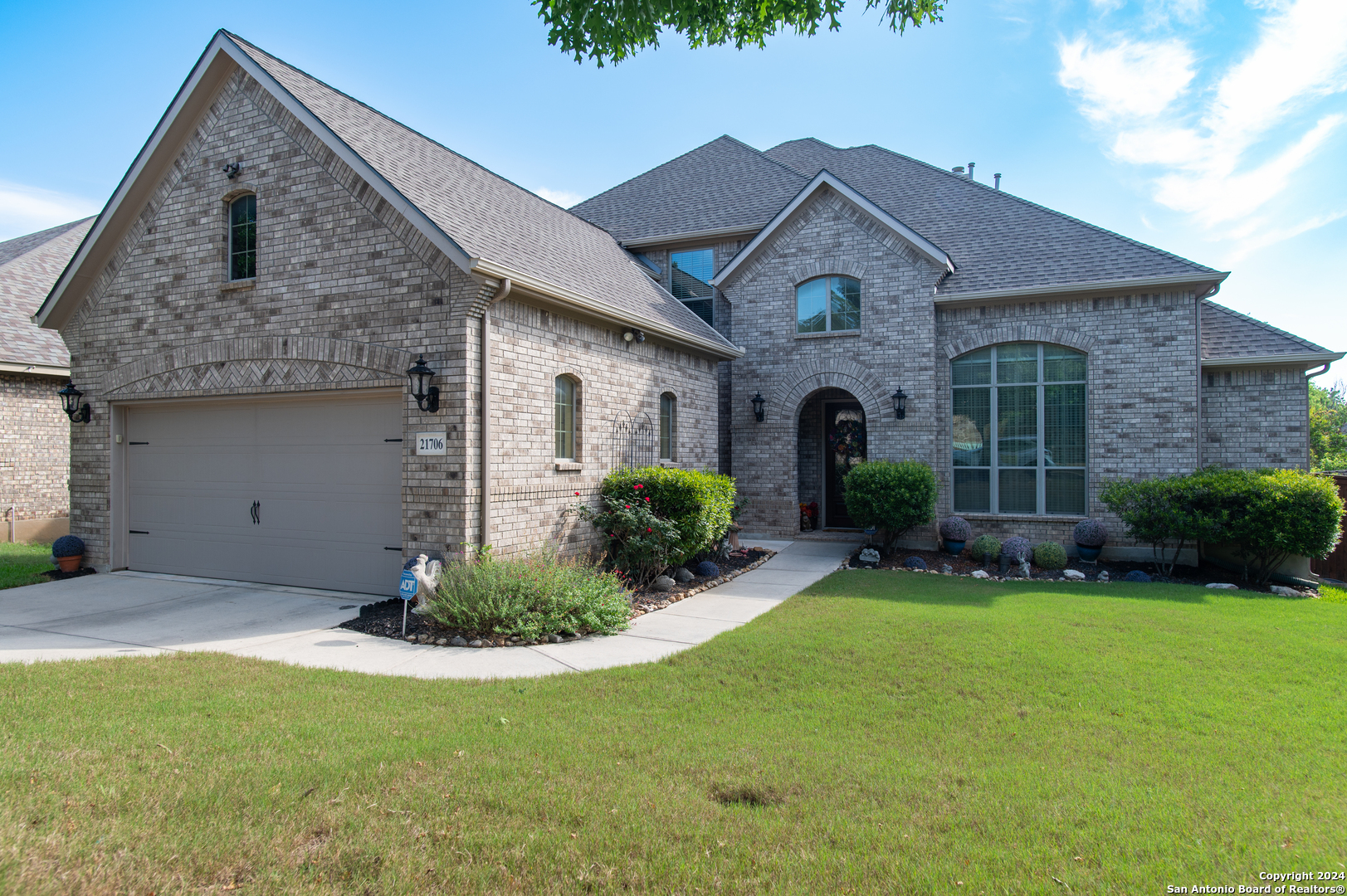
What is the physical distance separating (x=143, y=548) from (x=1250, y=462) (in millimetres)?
18489

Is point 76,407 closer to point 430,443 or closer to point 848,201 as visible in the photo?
point 430,443

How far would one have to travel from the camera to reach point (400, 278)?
866 centimetres

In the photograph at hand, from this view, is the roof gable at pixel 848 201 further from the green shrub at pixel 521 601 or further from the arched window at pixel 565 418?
the green shrub at pixel 521 601

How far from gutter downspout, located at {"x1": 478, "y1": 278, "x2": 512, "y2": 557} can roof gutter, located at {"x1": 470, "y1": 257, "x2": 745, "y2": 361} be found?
0.21 m

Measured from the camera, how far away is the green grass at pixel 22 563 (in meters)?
10.2

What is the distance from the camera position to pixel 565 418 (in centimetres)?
1012

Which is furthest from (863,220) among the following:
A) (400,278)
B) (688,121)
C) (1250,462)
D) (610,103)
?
(400,278)

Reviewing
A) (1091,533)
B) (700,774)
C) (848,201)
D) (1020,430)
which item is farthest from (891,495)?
(700,774)

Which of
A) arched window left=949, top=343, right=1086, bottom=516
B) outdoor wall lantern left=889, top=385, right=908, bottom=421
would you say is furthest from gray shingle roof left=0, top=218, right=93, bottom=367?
arched window left=949, top=343, right=1086, bottom=516

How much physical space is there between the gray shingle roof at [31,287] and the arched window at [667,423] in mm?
11388

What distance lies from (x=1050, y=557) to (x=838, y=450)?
496cm

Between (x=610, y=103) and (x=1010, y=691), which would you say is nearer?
(x=1010, y=691)

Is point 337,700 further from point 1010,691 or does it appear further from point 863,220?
point 863,220

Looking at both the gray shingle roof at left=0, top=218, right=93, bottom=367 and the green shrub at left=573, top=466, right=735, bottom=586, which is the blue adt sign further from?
the gray shingle roof at left=0, top=218, right=93, bottom=367
